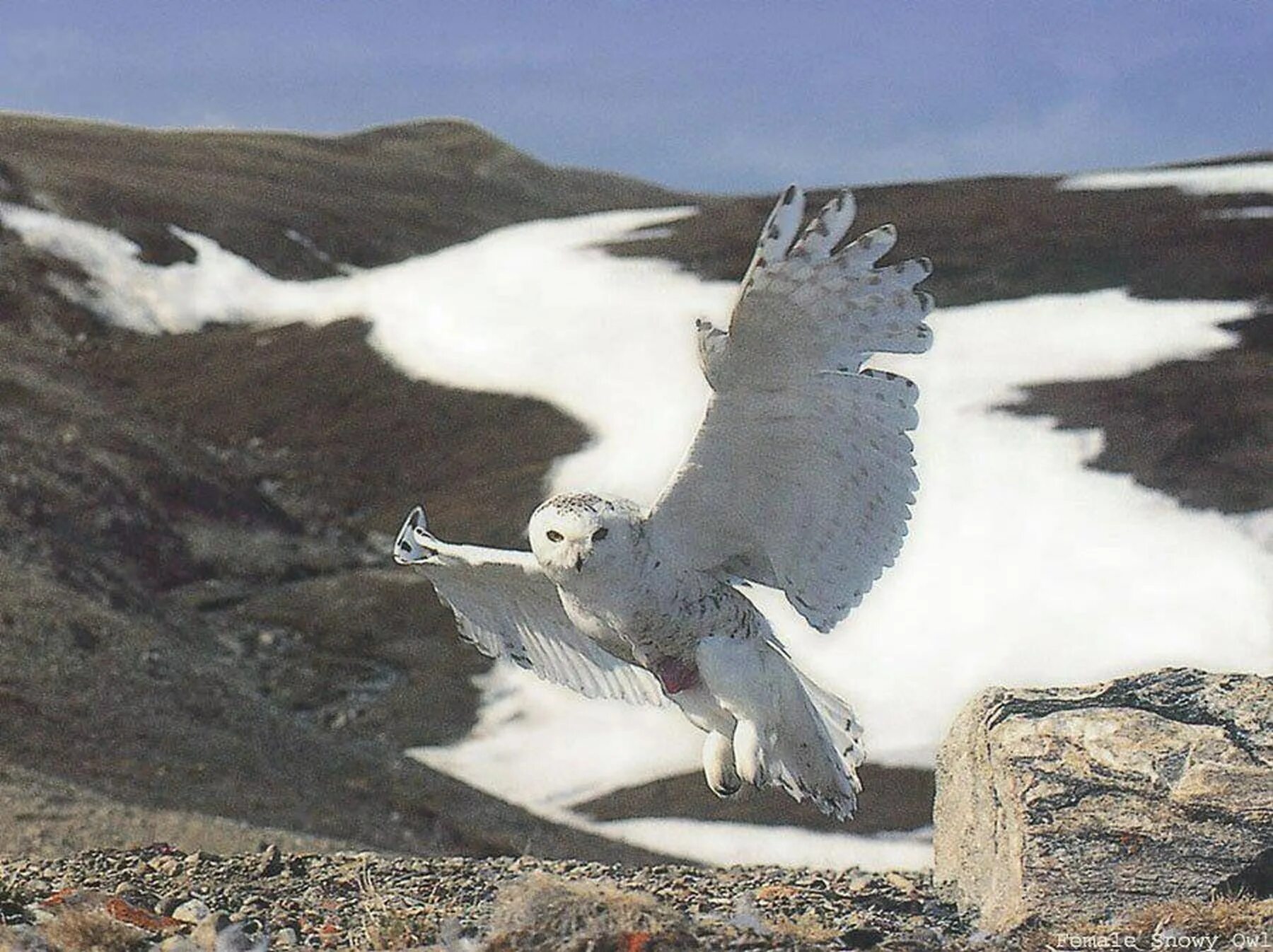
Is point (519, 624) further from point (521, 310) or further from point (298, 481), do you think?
point (521, 310)

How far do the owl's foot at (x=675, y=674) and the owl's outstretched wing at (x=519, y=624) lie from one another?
85 cm

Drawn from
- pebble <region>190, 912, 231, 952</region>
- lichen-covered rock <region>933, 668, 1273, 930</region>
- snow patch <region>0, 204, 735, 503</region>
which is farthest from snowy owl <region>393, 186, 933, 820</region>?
snow patch <region>0, 204, 735, 503</region>

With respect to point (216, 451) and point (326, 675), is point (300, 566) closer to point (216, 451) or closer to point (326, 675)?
point (326, 675)

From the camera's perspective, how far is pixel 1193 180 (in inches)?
2530

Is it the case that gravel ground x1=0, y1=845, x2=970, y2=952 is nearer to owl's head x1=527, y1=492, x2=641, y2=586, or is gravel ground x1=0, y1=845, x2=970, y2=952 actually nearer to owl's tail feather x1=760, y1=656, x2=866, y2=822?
owl's tail feather x1=760, y1=656, x2=866, y2=822

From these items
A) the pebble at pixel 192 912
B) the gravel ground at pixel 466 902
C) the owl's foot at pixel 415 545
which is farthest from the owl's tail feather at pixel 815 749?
the pebble at pixel 192 912

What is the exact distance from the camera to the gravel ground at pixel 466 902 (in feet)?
23.6

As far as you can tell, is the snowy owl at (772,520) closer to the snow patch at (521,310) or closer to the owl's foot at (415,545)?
the owl's foot at (415,545)

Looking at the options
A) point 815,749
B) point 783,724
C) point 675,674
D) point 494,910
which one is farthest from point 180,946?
point 815,749

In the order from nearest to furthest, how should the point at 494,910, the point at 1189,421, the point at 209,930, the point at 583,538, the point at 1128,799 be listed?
the point at 494,910 → the point at 583,538 → the point at 209,930 → the point at 1128,799 → the point at 1189,421

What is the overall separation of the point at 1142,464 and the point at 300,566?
65.2 ft

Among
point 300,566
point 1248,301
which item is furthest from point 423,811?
point 1248,301

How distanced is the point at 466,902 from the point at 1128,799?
155 inches

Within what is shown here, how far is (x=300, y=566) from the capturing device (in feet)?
132
